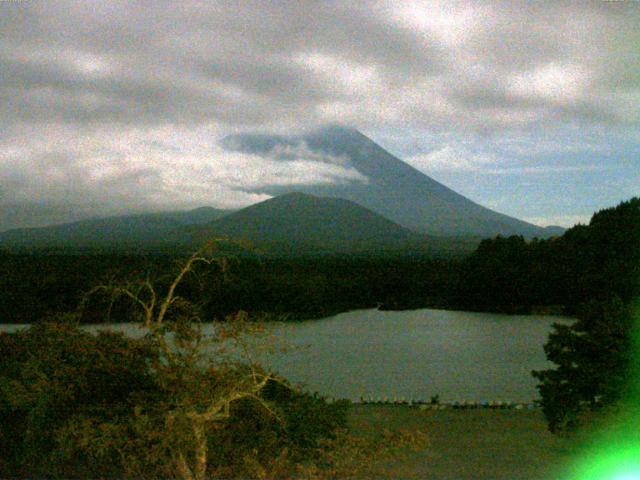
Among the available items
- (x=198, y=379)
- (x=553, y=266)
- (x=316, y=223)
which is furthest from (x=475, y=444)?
(x=316, y=223)

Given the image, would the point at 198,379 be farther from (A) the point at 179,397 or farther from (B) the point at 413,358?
(B) the point at 413,358

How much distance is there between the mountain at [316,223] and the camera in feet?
72.9

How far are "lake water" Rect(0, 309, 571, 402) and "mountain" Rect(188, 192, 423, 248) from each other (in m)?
8.03

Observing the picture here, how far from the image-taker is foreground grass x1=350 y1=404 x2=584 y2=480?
5.02 m

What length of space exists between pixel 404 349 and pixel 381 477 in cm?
638

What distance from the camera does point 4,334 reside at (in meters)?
4.98

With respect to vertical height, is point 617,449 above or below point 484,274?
below

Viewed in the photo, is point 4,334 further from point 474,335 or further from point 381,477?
point 474,335

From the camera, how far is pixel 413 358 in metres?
10.4

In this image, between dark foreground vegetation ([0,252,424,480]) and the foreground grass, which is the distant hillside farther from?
dark foreground vegetation ([0,252,424,480])

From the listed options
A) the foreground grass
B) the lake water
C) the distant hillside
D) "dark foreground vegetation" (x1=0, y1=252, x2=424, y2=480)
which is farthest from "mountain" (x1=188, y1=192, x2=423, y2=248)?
"dark foreground vegetation" (x1=0, y1=252, x2=424, y2=480)

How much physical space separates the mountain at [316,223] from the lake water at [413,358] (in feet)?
26.3

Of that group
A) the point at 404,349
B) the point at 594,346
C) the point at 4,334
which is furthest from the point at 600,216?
the point at 4,334

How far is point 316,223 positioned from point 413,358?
50.1 feet
